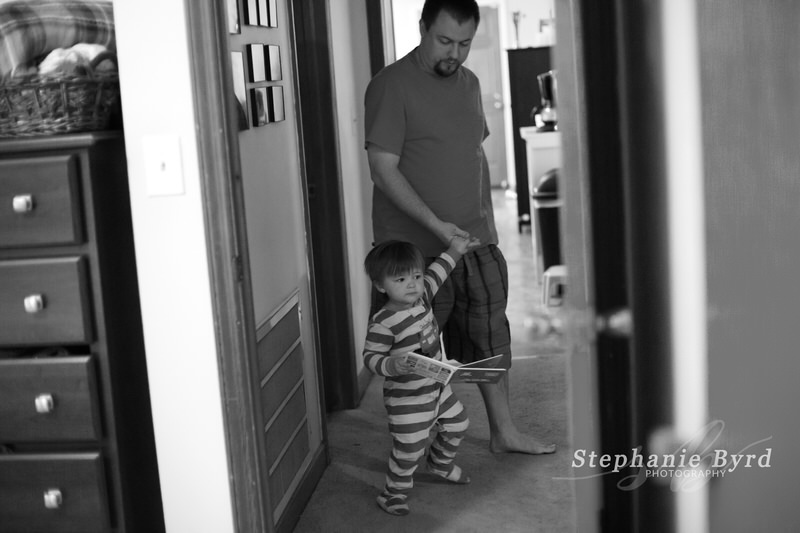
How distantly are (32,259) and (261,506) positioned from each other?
28.9 inches

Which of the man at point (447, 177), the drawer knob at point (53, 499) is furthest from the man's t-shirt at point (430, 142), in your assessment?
the drawer knob at point (53, 499)

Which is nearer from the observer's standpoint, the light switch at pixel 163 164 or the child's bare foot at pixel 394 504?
the light switch at pixel 163 164

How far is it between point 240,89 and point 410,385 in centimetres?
95

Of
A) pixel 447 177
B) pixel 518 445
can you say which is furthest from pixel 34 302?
pixel 518 445

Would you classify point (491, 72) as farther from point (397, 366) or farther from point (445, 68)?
point (397, 366)

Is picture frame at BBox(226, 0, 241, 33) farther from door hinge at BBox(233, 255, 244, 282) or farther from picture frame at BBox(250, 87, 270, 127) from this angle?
door hinge at BBox(233, 255, 244, 282)

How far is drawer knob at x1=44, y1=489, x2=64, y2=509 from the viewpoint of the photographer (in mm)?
2082

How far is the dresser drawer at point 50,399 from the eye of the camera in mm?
2027

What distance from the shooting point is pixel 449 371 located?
2416 mm

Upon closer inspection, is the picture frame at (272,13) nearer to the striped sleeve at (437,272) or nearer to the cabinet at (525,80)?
the striped sleeve at (437,272)

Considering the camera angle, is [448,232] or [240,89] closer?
[240,89]

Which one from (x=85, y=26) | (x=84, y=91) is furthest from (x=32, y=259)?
(x=85, y=26)

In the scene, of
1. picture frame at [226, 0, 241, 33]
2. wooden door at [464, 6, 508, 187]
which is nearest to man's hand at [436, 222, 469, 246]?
picture frame at [226, 0, 241, 33]

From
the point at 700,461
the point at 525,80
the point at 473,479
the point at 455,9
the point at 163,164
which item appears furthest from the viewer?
the point at 525,80
